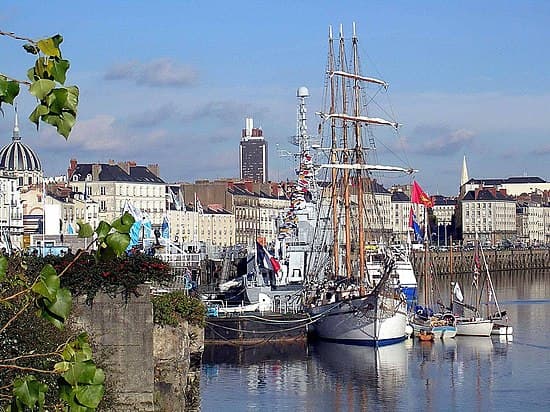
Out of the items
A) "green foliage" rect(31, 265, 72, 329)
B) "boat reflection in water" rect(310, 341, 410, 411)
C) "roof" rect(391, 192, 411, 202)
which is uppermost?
"roof" rect(391, 192, 411, 202)

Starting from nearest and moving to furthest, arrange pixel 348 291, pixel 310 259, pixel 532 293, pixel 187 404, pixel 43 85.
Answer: pixel 43 85 < pixel 187 404 < pixel 348 291 < pixel 310 259 < pixel 532 293

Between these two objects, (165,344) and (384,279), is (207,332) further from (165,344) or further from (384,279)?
(165,344)

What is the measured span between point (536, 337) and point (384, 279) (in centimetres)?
884

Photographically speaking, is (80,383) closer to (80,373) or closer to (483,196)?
(80,373)

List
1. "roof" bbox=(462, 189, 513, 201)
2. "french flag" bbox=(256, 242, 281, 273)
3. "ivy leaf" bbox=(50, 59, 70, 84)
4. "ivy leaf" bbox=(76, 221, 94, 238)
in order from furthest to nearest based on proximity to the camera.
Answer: "roof" bbox=(462, 189, 513, 201) < "french flag" bbox=(256, 242, 281, 273) < "ivy leaf" bbox=(76, 221, 94, 238) < "ivy leaf" bbox=(50, 59, 70, 84)

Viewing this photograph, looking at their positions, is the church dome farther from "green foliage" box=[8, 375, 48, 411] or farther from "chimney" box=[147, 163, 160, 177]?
"green foliage" box=[8, 375, 48, 411]

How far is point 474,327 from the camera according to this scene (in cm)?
5447

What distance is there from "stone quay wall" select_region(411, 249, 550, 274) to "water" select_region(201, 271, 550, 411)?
8137cm

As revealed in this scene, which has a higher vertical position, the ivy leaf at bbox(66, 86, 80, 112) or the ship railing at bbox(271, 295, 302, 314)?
the ivy leaf at bbox(66, 86, 80, 112)

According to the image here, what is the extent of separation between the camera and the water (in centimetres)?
3488

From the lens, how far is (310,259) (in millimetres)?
62375

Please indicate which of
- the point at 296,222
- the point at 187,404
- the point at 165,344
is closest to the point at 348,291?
the point at 296,222

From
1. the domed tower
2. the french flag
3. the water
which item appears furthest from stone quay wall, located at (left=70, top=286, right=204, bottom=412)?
the domed tower

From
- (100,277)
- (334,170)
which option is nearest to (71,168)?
(334,170)
